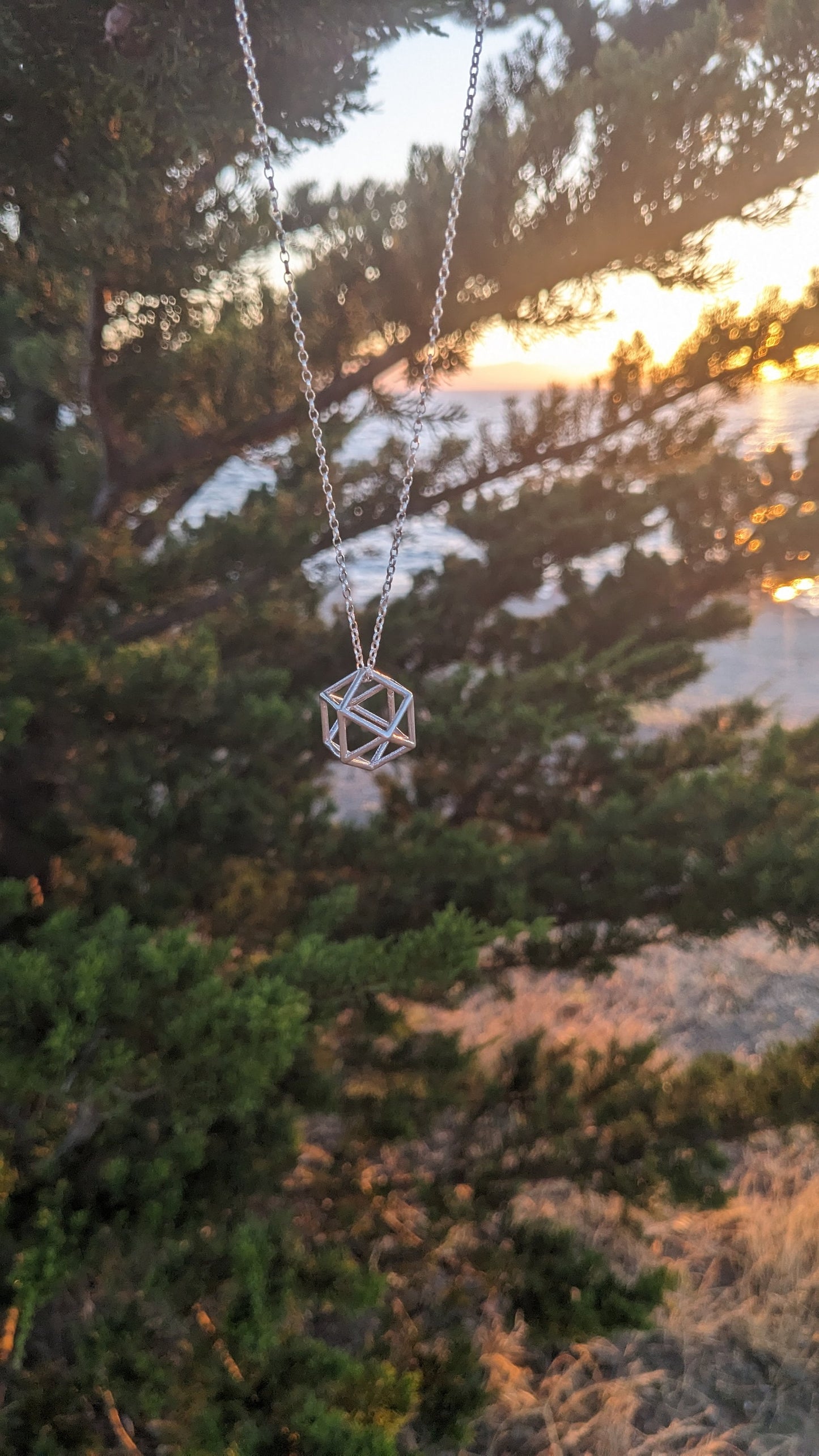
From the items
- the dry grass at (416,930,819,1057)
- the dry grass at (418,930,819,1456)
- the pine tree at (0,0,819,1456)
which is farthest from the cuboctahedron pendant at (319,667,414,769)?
the dry grass at (416,930,819,1057)

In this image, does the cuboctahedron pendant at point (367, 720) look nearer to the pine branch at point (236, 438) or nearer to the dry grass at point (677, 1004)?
the pine branch at point (236, 438)

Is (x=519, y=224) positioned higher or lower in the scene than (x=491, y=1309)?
higher

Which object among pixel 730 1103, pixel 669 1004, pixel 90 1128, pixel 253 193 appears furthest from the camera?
pixel 669 1004

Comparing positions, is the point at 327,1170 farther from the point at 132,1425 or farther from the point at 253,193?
the point at 253,193

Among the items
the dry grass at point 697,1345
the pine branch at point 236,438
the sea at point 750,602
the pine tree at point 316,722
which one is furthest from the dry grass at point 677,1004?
the pine branch at point 236,438

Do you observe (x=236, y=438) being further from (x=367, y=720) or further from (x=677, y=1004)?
(x=677, y=1004)

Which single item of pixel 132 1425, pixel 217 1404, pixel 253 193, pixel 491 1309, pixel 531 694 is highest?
pixel 253 193

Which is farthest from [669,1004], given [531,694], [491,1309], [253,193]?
[253,193]

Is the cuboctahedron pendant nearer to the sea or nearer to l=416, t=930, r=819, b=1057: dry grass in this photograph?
the sea
